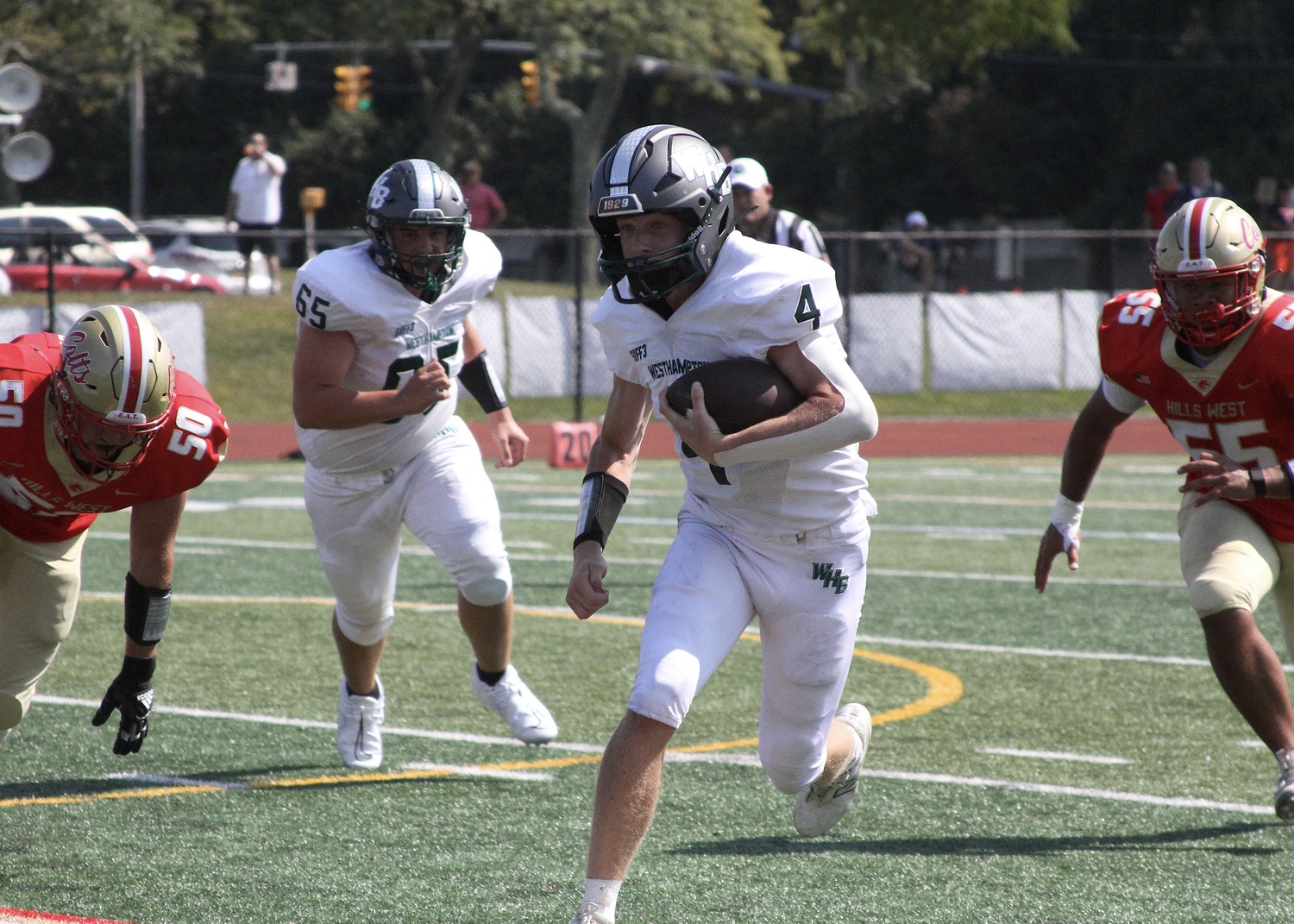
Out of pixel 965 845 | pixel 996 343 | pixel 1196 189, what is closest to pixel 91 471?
pixel 965 845

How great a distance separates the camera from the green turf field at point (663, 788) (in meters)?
3.87

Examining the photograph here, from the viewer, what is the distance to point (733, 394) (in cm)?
352

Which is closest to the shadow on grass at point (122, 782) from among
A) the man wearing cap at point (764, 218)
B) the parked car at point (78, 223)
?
the man wearing cap at point (764, 218)

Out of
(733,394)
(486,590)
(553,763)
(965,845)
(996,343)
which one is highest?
(733,394)

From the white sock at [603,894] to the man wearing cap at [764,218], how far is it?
176 inches

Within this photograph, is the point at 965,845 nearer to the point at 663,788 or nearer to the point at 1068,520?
the point at 663,788

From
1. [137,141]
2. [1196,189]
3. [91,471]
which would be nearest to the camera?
[91,471]

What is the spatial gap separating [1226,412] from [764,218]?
12.1 feet

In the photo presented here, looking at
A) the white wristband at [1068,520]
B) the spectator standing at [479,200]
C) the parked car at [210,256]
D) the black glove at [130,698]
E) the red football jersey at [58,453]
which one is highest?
the red football jersey at [58,453]

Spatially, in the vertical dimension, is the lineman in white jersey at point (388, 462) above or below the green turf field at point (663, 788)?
above

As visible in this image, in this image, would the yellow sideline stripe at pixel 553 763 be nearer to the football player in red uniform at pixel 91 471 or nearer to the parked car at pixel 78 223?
the football player in red uniform at pixel 91 471

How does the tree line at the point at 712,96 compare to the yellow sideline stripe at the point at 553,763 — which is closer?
the yellow sideline stripe at the point at 553,763

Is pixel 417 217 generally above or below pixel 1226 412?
above

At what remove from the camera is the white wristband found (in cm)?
490
